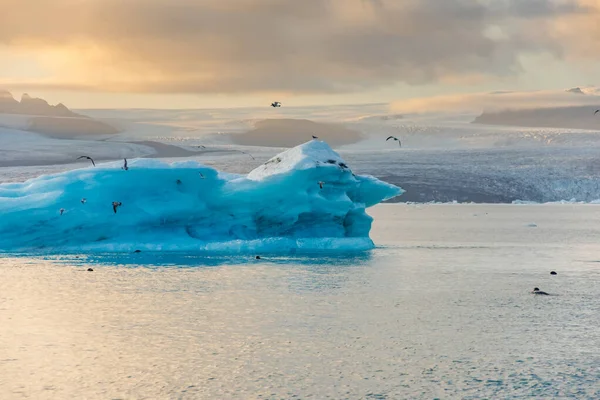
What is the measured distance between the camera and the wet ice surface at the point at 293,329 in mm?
11281

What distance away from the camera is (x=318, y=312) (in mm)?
16688

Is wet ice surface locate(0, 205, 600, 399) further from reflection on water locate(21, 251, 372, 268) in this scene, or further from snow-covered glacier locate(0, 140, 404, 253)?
snow-covered glacier locate(0, 140, 404, 253)

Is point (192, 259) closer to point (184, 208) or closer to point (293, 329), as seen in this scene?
point (184, 208)

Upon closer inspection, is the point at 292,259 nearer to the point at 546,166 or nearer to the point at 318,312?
the point at 318,312

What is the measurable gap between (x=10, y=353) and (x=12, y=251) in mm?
14837

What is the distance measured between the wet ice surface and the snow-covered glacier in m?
1.52

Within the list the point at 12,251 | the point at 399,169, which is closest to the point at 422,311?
the point at 12,251

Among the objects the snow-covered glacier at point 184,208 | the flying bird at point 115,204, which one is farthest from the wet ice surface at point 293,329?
the flying bird at point 115,204

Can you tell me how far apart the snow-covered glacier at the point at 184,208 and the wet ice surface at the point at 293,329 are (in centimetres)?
152

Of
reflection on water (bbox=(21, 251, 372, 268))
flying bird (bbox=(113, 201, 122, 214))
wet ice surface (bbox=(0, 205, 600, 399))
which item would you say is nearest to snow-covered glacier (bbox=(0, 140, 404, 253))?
flying bird (bbox=(113, 201, 122, 214))

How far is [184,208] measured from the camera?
27.6 meters

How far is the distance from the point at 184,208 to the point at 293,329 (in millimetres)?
13330

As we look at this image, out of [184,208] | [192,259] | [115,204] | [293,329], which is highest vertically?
[115,204]

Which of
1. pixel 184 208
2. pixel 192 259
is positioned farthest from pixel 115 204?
pixel 192 259
